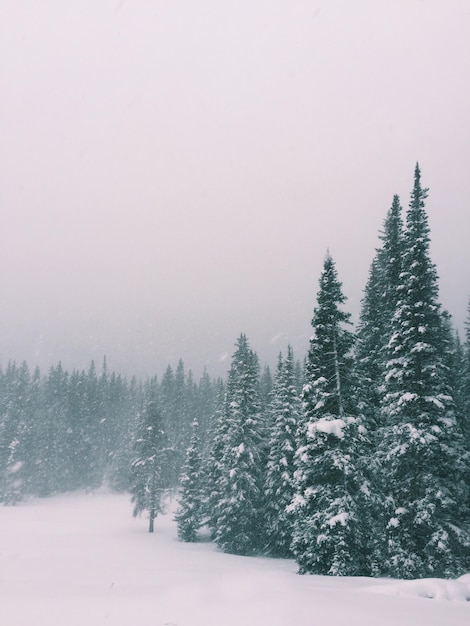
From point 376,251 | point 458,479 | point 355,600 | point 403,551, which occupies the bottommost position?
point 403,551

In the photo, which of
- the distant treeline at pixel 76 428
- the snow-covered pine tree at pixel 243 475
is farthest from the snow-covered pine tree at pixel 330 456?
the distant treeline at pixel 76 428

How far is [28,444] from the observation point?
254ft

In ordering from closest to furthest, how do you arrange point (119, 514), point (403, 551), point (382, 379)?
point (403, 551)
point (382, 379)
point (119, 514)

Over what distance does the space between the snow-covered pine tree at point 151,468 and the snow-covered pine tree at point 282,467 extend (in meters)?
17.8

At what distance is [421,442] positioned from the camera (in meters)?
18.8

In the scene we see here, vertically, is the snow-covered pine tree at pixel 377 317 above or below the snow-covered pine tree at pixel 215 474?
above

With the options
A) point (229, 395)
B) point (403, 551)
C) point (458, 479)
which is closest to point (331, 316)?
point (458, 479)

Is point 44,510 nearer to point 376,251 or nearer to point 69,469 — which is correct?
point 69,469

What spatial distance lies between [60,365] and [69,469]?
33859mm

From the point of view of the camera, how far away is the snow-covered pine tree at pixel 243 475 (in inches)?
1406

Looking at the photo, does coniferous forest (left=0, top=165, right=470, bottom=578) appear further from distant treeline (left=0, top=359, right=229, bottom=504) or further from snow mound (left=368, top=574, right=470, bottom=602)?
distant treeline (left=0, top=359, right=229, bottom=504)

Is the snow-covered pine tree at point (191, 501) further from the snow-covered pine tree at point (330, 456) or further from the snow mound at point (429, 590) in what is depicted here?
the snow mound at point (429, 590)

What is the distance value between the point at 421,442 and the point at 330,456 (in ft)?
13.4

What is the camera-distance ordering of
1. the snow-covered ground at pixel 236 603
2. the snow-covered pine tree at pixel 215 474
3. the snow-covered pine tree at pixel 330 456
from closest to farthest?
the snow-covered ground at pixel 236 603 → the snow-covered pine tree at pixel 330 456 → the snow-covered pine tree at pixel 215 474
